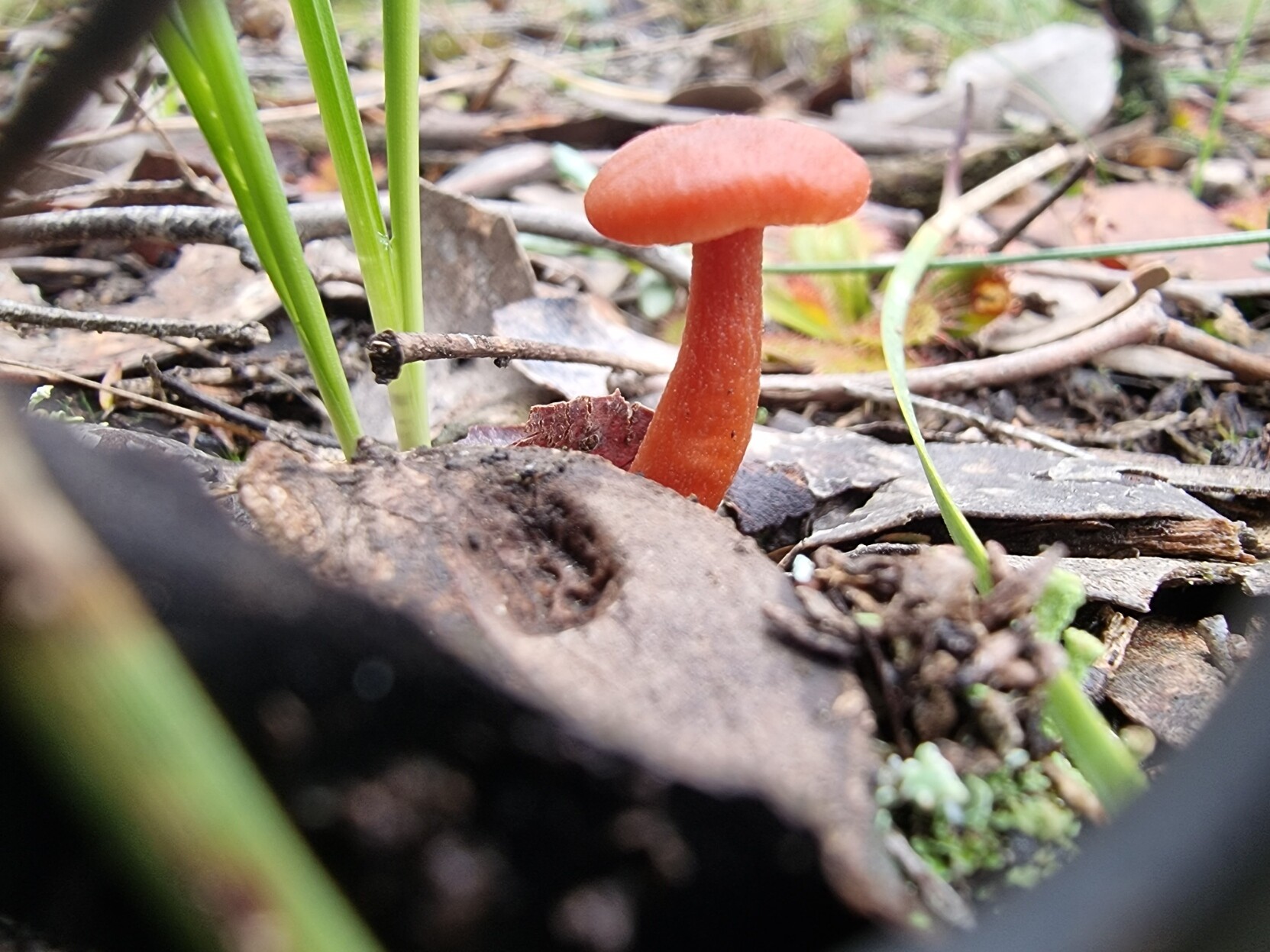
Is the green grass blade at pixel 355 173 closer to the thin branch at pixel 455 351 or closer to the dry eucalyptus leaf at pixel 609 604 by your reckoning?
the thin branch at pixel 455 351

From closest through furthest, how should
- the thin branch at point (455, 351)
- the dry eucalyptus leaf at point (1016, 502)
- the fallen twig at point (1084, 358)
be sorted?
the thin branch at point (455, 351) < the dry eucalyptus leaf at point (1016, 502) < the fallen twig at point (1084, 358)

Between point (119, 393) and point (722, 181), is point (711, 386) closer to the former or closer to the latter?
point (722, 181)

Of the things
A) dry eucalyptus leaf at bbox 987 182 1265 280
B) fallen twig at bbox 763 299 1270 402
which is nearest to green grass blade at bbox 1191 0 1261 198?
dry eucalyptus leaf at bbox 987 182 1265 280

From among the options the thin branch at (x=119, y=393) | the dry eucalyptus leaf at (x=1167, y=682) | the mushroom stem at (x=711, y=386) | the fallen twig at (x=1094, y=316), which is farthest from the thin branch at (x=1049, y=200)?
the thin branch at (x=119, y=393)

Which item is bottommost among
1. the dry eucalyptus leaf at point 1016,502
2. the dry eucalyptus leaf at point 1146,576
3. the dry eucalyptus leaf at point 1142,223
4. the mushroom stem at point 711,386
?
the dry eucalyptus leaf at point 1142,223

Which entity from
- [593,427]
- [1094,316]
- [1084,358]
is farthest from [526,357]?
[1094,316]

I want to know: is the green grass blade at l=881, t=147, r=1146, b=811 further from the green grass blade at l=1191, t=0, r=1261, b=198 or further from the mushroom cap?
the green grass blade at l=1191, t=0, r=1261, b=198
